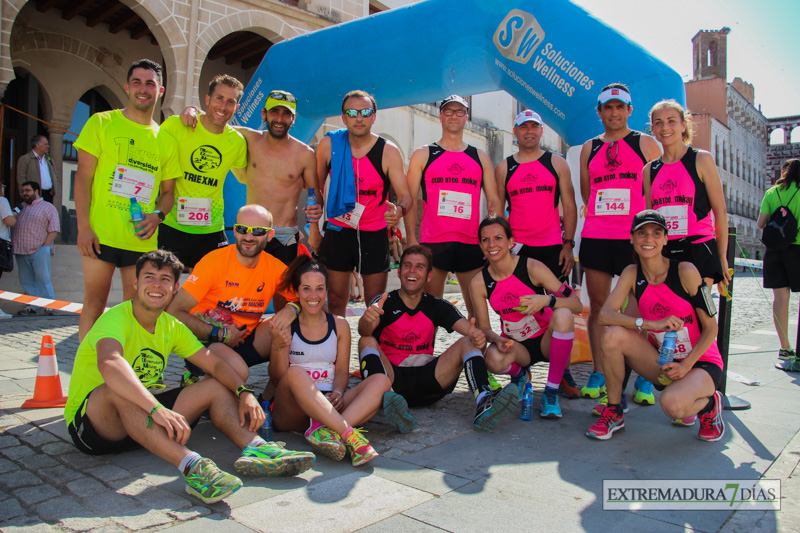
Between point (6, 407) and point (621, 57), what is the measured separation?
17.5 ft

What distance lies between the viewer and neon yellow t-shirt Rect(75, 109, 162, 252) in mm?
3906

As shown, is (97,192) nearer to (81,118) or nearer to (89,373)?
(89,373)

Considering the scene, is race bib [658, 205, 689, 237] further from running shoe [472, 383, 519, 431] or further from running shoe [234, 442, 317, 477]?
running shoe [234, 442, 317, 477]

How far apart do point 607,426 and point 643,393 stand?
1.04 m

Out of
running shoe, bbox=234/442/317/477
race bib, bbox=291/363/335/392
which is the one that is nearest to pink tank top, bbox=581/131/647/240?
race bib, bbox=291/363/335/392

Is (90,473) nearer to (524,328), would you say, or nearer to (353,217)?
(353,217)

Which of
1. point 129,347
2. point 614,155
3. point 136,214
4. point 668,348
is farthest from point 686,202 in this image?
point 136,214

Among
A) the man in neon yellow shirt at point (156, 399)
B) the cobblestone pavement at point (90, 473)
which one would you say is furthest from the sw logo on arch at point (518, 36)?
the man in neon yellow shirt at point (156, 399)

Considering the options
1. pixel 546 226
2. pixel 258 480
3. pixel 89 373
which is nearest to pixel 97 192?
pixel 89 373

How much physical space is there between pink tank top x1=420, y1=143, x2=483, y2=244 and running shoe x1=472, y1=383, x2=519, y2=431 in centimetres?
157

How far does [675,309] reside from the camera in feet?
12.0

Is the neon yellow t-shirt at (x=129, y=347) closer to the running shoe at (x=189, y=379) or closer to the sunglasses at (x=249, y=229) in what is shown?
the running shoe at (x=189, y=379)

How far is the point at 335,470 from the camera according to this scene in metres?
2.90

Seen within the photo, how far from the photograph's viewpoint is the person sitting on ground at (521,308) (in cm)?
402
